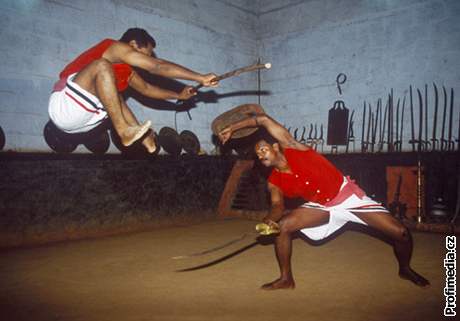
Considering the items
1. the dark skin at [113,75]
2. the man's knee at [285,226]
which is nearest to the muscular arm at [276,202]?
the man's knee at [285,226]

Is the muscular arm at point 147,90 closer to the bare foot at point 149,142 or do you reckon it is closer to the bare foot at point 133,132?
the bare foot at point 149,142

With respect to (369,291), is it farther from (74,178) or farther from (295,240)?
(74,178)

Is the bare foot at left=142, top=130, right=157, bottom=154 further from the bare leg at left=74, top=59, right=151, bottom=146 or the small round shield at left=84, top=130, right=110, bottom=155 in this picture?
the small round shield at left=84, top=130, right=110, bottom=155

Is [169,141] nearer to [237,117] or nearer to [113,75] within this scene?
[237,117]

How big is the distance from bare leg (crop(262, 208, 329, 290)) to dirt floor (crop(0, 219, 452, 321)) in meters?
0.11

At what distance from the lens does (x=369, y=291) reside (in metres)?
3.54

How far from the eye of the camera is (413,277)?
3756 millimetres

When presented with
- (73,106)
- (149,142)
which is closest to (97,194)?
(149,142)

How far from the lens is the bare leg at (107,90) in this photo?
3172mm

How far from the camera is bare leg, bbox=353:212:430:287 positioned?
12.2ft

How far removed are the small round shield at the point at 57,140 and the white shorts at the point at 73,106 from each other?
3150 mm

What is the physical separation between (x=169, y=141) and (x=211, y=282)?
4392 mm

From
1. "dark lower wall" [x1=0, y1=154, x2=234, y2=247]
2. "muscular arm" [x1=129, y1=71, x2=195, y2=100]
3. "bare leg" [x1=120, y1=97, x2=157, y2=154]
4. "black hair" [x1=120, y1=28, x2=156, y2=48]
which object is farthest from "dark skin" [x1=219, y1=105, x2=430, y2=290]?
"dark lower wall" [x1=0, y1=154, x2=234, y2=247]

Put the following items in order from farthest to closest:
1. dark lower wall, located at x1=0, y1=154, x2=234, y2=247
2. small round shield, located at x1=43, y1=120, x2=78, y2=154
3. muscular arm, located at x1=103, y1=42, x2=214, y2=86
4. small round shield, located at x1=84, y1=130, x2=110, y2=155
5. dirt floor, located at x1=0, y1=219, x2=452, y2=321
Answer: small round shield, located at x1=84, y1=130, x2=110, y2=155 < small round shield, located at x1=43, y1=120, x2=78, y2=154 < dark lower wall, located at x1=0, y1=154, x2=234, y2=247 < muscular arm, located at x1=103, y1=42, x2=214, y2=86 < dirt floor, located at x1=0, y1=219, x2=452, y2=321
